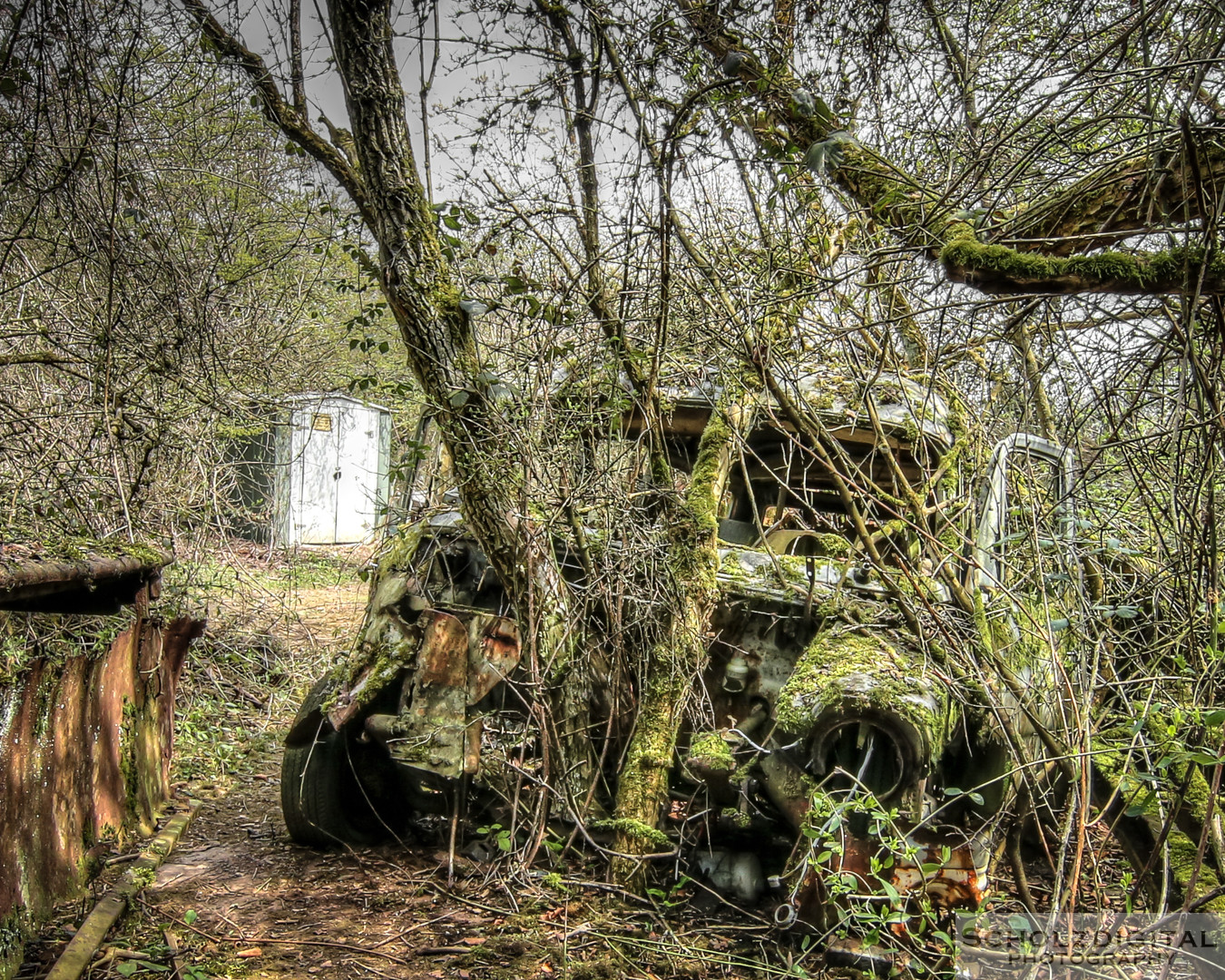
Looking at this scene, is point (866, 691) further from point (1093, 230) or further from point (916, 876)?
point (1093, 230)

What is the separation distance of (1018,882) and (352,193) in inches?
173

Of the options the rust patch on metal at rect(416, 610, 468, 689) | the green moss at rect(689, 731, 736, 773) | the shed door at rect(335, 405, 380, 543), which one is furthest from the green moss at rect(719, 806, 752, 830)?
the shed door at rect(335, 405, 380, 543)

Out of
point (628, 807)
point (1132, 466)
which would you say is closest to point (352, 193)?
point (628, 807)

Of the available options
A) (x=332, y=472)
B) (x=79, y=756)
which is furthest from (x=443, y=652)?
(x=332, y=472)

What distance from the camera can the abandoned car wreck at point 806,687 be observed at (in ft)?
10.7

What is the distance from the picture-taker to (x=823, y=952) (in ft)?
10.9

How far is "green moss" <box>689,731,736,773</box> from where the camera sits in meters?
3.74

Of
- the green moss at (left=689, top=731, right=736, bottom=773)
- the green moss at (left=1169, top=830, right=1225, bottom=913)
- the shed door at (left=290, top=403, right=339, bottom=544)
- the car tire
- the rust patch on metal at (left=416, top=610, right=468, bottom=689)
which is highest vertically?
the shed door at (left=290, top=403, right=339, bottom=544)

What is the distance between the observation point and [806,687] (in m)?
3.37

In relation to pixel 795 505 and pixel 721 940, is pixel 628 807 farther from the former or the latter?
pixel 795 505

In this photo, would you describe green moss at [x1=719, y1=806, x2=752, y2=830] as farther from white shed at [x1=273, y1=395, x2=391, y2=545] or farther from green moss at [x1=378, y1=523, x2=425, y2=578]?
white shed at [x1=273, y1=395, x2=391, y2=545]

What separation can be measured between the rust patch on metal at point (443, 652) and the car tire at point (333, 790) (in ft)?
1.97

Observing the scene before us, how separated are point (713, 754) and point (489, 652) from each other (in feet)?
3.92

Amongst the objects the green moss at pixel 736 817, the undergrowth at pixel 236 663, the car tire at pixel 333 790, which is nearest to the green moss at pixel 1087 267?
the green moss at pixel 736 817
